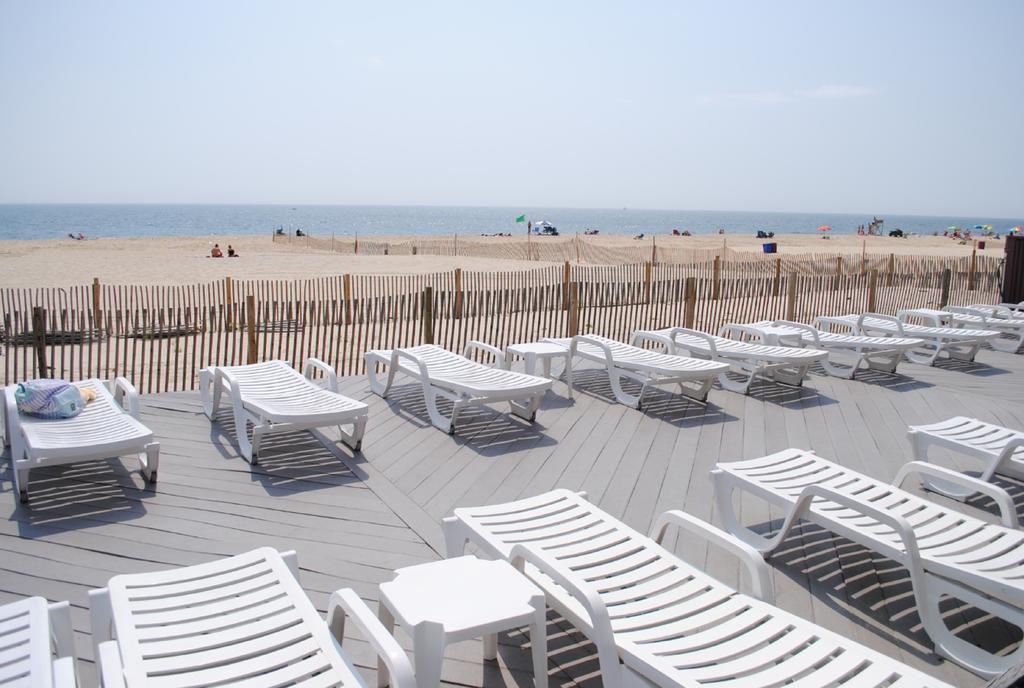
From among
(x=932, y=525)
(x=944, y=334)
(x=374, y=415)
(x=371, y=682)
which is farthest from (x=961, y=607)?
(x=944, y=334)

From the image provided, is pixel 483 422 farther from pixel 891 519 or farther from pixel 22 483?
pixel 891 519

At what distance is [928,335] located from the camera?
783cm

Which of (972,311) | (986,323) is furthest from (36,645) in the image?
(972,311)

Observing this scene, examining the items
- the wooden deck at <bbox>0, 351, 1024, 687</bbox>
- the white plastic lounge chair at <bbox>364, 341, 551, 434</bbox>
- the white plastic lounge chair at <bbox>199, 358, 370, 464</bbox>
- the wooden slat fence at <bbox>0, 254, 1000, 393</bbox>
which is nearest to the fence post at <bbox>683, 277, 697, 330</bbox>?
the wooden slat fence at <bbox>0, 254, 1000, 393</bbox>

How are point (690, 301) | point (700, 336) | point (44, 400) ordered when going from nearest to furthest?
point (44, 400)
point (700, 336)
point (690, 301)

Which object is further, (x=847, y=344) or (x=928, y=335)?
(x=928, y=335)

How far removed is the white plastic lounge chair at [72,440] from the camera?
380cm

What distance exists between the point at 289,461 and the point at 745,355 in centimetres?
393

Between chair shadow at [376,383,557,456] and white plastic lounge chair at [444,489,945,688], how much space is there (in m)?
1.89

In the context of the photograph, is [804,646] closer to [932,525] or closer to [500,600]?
[500,600]

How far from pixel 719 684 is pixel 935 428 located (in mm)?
3175

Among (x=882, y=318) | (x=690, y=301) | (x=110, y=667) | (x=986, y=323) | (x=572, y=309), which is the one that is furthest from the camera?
(x=690, y=301)

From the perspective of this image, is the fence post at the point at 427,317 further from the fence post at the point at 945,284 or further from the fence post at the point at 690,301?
the fence post at the point at 945,284

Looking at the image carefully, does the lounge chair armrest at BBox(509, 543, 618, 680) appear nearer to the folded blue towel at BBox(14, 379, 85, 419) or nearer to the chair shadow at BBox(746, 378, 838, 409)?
the folded blue towel at BBox(14, 379, 85, 419)
